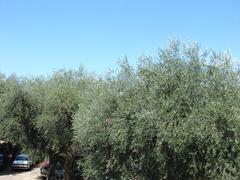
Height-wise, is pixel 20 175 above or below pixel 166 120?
above

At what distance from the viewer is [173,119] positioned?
15.4 m

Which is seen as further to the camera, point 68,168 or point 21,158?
point 21,158

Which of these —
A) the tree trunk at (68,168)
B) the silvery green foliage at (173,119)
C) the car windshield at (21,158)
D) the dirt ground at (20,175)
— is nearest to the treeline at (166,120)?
the silvery green foliage at (173,119)

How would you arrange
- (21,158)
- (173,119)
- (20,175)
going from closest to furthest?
(173,119)
(20,175)
(21,158)

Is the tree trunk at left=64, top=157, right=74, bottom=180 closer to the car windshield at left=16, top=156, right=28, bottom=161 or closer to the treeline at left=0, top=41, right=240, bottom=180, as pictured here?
the treeline at left=0, top=41, right=240, bottom=180

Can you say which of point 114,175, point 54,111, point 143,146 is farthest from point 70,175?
point 143,146

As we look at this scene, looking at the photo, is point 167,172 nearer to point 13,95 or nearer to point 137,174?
point 137,174

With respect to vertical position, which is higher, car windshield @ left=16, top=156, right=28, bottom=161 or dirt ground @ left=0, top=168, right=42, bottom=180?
car windshield @ left=16, top=156, right=28, bottom=161

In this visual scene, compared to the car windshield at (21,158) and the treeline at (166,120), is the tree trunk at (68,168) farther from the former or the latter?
the car windshield at (21,158)

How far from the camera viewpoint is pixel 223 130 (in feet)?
49.3

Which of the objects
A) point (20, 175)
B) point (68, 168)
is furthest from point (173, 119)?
point (20, 175)

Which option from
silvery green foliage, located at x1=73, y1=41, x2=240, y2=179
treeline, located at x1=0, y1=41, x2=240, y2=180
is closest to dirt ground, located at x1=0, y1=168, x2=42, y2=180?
treeline, located at x1=0, y1=41, x2=240, y2=180

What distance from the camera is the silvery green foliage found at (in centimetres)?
1500

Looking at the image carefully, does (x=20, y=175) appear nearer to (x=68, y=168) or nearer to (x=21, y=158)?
(x=21, y=158)
